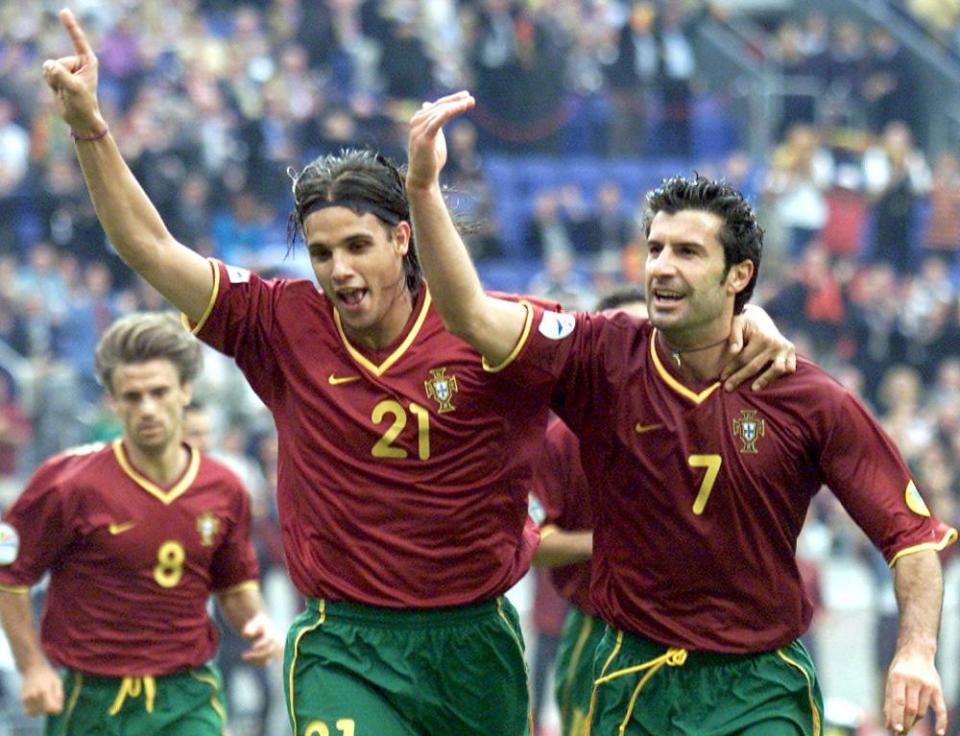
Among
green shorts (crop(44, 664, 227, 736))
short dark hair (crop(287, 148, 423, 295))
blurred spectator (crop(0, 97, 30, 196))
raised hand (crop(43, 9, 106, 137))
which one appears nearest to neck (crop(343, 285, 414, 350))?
short dark hair (crop(287, 148, 423, 295))

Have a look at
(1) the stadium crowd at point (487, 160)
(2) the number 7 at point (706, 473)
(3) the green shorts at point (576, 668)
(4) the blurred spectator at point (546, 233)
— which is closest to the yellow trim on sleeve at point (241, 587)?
(3) the green shorts at point (576, 668)

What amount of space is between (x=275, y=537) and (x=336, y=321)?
6620 millimetres

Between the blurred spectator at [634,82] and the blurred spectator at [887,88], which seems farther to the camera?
the blurred spectator at [887,88]

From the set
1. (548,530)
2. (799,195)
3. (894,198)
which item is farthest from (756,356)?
(894,198)

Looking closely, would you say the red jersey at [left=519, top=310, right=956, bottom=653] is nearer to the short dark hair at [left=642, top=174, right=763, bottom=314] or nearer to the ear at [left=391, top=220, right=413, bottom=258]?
the short dark hair at [left=642, top=174, right=763, bottom=314]

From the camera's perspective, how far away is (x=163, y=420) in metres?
7.47

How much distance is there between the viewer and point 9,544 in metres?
7.20

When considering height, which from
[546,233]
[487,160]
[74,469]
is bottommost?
[74,469]

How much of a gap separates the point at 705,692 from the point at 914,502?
2.63 feet

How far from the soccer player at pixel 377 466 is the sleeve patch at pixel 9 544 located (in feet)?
4.92

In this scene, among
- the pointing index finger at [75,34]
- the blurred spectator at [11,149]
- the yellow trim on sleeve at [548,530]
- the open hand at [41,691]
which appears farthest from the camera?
the blurred spectator at [11,149]

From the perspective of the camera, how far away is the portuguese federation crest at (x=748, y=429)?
18.7 ft

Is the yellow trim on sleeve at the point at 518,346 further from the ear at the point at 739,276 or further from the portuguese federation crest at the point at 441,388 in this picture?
the ear at the point at 739,276

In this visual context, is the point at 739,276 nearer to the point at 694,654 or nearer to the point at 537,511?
the point at 694,654
